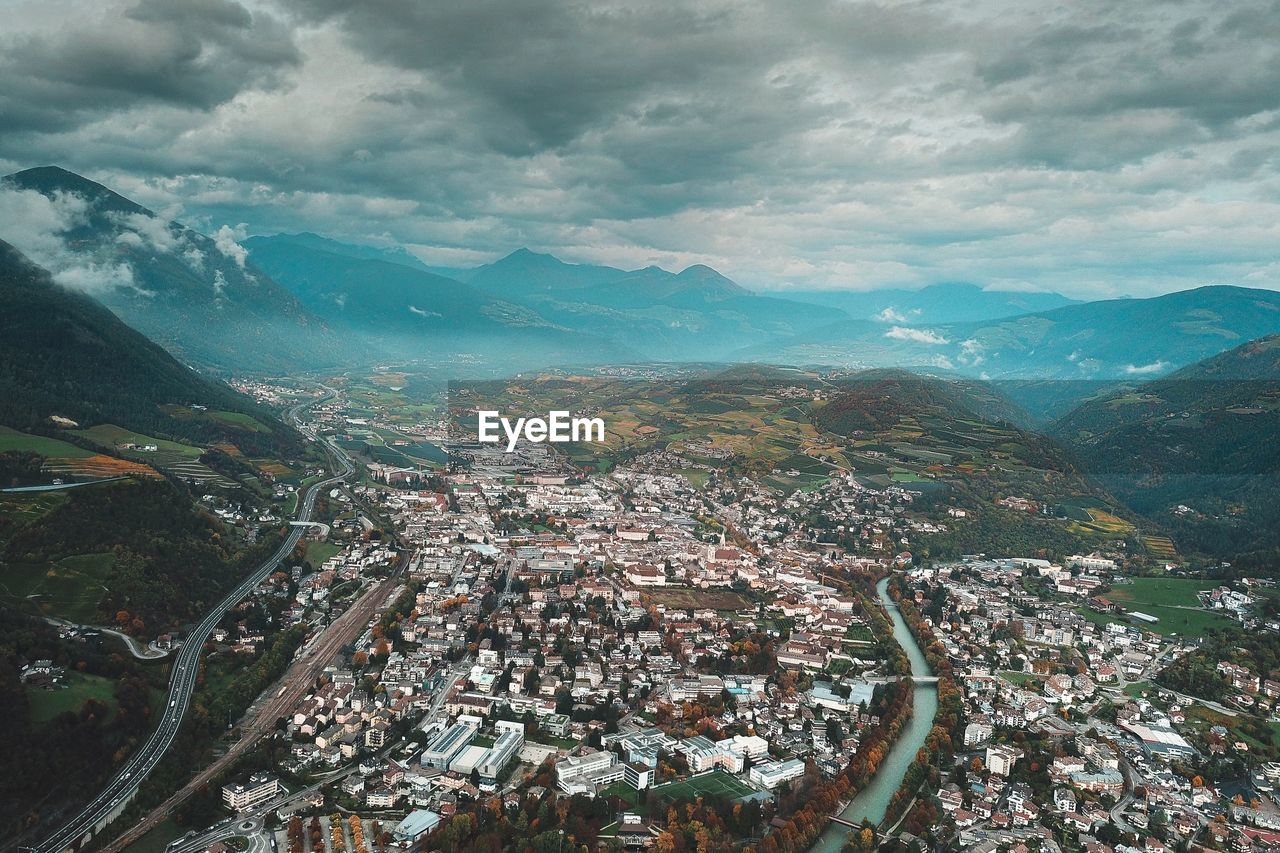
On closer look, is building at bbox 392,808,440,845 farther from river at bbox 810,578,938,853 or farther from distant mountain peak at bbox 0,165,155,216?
distant mountain peak at bbox 0,165,155,216

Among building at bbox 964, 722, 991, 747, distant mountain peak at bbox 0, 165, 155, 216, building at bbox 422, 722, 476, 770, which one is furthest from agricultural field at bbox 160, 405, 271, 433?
distant mountain peak at bbox 0, 165, 155, 216

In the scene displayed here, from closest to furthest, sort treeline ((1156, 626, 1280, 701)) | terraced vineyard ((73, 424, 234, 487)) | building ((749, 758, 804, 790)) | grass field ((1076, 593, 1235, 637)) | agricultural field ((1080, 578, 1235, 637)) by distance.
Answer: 1. building ((749, 758, 804, 790))
2. treeline ((1156, 626, 1280, 701))
3. grass field ((1076, 593, 1235, 637))
4. agricultural field ((1080, 578, 1235, 637))
5. terraced vineyard ((73, 424, 234, 487))

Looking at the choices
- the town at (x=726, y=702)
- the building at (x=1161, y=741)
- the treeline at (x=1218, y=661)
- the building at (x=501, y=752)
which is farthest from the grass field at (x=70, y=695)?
the treeline at (x=1218, y=661)

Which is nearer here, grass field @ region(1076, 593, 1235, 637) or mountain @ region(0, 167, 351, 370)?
grass field @ region(1076, 593, 1235, 637)

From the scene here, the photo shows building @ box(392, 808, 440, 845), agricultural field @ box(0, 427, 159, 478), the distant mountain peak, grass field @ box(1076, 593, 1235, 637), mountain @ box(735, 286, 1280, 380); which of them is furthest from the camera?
mountain @ box(735, 286, 1280, 380)

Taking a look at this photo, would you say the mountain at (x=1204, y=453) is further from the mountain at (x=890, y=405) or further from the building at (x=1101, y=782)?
the building at (x=1101, y=782)

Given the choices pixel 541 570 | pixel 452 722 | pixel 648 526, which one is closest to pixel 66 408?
pixel 541 570

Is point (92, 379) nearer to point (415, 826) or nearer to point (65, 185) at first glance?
point (415, 826)

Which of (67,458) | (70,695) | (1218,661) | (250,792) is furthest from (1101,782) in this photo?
(67,458)
